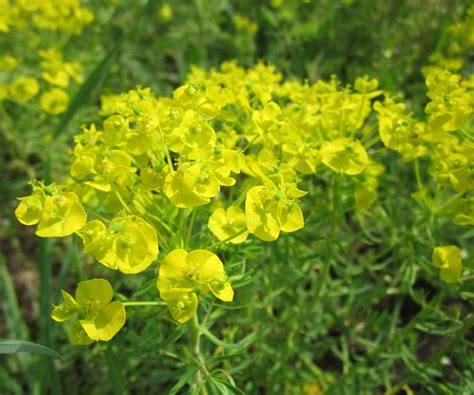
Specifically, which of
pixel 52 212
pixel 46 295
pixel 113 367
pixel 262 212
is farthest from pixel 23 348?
pixel 262 212

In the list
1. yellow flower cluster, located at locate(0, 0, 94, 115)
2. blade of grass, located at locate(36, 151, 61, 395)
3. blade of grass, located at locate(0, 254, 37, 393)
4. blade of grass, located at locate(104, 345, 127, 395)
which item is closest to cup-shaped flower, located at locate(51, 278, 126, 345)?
blade of grass, located at locate(104, 345, 127, 395)

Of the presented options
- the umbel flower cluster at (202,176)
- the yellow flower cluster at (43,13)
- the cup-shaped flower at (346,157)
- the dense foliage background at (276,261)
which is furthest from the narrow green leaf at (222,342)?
the yellow flower cluster at (43,13)

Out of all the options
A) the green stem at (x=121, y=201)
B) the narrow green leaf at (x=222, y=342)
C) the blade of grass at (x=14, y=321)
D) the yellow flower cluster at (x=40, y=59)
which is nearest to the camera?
the green stem at (x=121, y=201)

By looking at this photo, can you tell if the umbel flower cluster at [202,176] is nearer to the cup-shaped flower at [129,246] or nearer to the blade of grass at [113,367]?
the cup-shaped flower at [129,246]

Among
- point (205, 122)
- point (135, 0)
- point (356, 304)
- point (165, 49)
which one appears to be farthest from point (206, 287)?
point (135, 0)

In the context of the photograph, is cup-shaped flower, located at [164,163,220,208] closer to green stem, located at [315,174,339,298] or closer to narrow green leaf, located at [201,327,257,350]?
A: narrow green leaf, located at [201,327,257,350]

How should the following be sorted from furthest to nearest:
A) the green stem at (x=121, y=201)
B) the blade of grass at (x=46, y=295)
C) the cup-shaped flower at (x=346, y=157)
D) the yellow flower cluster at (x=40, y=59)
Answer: the yellow flower cluster at (x=40, y=59), the blade of grass at (x=46, y=295), the cup-shaped flower at (x=346, y=157), the green stem at (x=121, y=201)

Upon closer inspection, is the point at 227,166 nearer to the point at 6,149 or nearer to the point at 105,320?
the point at 105,320
